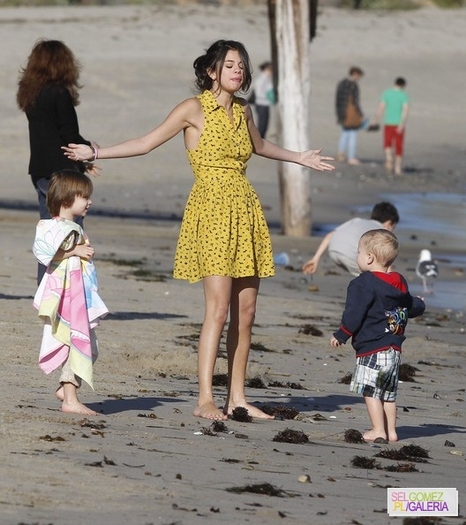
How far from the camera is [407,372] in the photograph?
9.95 metres

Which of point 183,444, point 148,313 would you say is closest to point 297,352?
point 148,313

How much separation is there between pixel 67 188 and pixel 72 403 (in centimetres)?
113

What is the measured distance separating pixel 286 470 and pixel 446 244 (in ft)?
42.9

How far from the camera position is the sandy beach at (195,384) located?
5766mm

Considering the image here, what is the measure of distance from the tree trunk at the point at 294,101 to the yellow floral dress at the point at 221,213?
37.7 feet

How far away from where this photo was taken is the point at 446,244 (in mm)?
19156

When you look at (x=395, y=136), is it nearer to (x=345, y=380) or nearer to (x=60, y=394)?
(x=345, y=380)

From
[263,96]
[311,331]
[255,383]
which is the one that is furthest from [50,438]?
[263,96]

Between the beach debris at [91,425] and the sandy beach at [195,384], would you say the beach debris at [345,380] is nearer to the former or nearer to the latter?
the sandy beach at [195,384]

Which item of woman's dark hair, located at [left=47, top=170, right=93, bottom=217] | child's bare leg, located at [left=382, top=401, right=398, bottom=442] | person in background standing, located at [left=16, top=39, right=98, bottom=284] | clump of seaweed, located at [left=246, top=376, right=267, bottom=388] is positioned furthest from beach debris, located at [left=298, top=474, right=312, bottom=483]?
person in background standing, located at [left=16, top=39, right=98, bottom=284]

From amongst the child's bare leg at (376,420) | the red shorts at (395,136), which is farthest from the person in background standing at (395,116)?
the child's bare leg at (376,420)

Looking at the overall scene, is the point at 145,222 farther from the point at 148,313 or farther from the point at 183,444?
the point at 183,444

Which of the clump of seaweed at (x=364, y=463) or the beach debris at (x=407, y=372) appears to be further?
the beach debris at (x=407, y=372)

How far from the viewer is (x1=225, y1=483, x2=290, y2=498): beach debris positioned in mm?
5887
